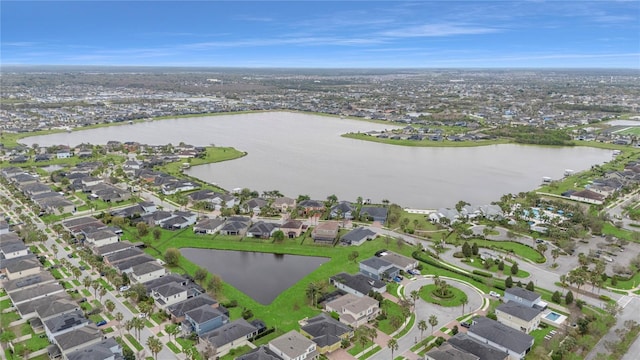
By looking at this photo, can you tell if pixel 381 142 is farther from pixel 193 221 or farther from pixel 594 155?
pixel 193 221

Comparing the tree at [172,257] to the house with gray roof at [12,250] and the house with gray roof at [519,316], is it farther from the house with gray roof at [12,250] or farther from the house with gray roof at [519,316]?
the house with gray roof at [519,316]

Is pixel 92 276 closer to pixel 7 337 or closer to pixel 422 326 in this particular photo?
pixel 7 337

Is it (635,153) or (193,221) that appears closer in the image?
(193,221)

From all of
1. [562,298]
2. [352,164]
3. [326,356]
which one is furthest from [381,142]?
[326,356]

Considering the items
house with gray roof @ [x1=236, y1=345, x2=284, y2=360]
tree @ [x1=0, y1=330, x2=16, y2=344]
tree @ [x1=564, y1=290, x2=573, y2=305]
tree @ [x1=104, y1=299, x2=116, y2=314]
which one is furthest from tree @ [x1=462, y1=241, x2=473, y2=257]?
tree @ [x1=0, y1=330, x2=16, y2=344]

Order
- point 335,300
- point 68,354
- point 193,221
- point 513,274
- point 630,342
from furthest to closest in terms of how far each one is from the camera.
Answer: point 193,221 → point 513,274 → point 335,300 → point 630,342 → point 68,354

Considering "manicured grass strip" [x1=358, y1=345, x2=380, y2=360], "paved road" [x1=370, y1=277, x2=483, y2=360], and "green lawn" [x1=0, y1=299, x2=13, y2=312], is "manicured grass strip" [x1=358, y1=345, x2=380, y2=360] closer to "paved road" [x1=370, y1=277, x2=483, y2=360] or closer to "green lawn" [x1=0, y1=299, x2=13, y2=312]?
"paved road" [x1=370, y1=277, x2=483, y2=360]

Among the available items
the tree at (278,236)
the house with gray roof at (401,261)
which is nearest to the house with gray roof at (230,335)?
the house with gray roof at (401,261)

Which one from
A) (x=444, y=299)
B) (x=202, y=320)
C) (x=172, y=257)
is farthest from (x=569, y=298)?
Answer: (x=172, y=257)
